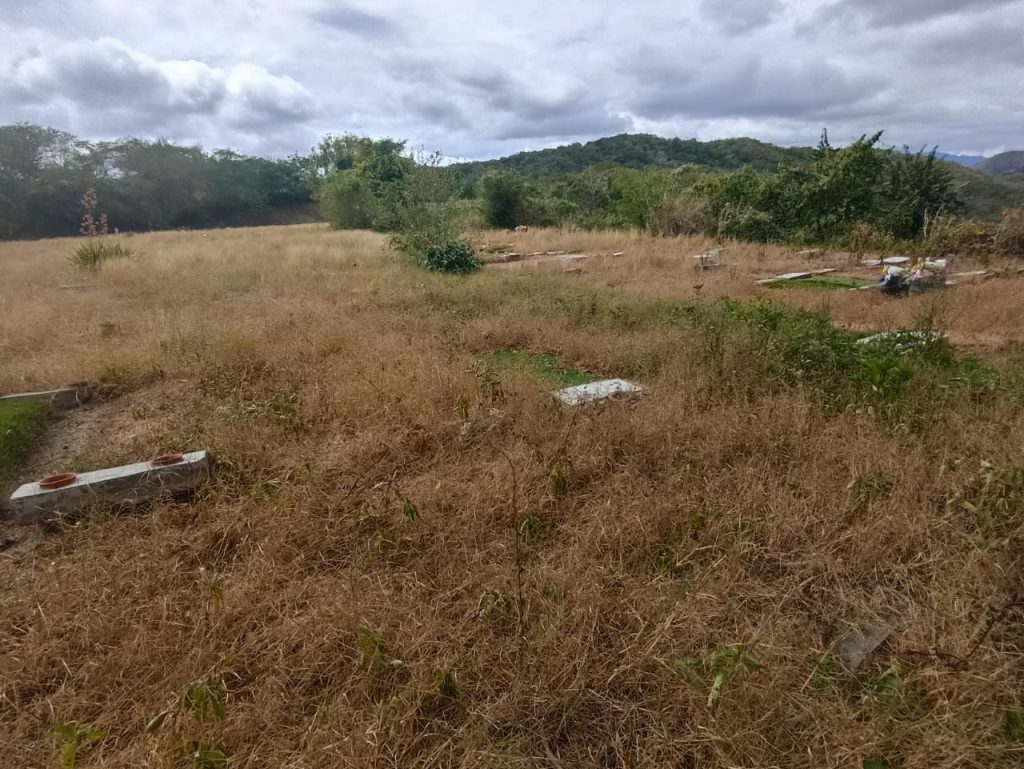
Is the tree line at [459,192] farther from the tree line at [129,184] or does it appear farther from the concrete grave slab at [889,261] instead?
the concrete grave slab at [889,261]

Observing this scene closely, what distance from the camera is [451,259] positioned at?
34.1 feet

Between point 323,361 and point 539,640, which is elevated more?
point 323,361

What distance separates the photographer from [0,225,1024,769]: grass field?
1682mm

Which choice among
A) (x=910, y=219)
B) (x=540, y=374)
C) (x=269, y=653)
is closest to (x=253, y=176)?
(x=910, y=219)

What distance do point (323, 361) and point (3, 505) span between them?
2312 mm

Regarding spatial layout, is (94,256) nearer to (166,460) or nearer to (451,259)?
(451,259)

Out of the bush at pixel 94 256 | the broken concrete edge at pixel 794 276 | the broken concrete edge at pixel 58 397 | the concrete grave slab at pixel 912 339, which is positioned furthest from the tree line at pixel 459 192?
the concrete grave slab at pixel 912 339

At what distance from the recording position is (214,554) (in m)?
2.56

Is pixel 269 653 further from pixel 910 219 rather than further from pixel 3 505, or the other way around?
pixel 910 219

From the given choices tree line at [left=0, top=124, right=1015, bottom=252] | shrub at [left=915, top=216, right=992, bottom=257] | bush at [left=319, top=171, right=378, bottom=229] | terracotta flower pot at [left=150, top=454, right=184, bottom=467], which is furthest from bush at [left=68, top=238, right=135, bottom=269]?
shrub at [left=915, top=216, right=992, bottom=257]

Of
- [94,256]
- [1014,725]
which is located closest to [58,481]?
[1014,725]

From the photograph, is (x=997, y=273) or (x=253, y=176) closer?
(x=997, y=273)

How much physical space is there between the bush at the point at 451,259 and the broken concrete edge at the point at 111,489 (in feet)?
24.8

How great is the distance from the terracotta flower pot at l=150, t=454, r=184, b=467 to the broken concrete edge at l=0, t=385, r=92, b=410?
1961 mm
